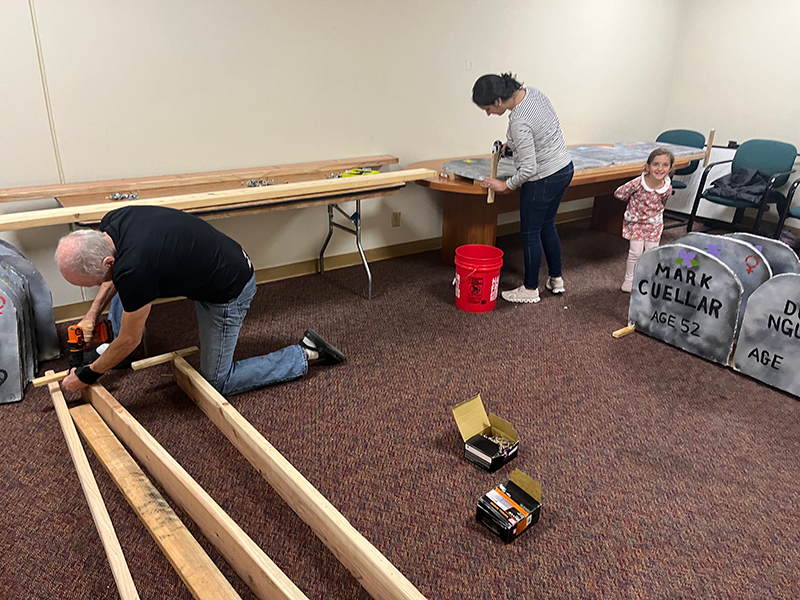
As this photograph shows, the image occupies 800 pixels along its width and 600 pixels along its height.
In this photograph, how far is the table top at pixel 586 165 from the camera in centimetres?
356

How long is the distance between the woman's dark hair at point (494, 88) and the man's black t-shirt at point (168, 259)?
1.61 m

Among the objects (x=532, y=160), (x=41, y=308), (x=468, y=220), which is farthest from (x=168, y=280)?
(x=468, y=220)

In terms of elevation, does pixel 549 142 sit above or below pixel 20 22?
below

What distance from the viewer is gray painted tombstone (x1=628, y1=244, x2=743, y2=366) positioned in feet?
8.78

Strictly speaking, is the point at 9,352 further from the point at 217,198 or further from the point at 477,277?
the point at 477,277

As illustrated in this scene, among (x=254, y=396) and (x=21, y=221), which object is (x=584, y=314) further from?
(x=21, y=221)

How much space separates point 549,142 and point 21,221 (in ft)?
8.77

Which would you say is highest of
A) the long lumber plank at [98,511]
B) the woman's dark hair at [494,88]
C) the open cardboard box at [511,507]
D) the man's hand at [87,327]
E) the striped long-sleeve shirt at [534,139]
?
the woman's dark hair at [494,88]

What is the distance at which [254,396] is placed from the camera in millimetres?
2496

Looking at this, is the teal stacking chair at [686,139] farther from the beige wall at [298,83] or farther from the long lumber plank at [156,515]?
the long lumber plank at [156,515]

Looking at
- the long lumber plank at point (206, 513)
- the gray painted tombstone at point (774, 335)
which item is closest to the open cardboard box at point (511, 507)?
the long lumber plank at point (206, 513)

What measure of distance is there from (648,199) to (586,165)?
58cm

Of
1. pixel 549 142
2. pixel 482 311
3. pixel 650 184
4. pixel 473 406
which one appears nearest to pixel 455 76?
pixel 549 142

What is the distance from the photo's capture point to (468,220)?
3945 millimetres
